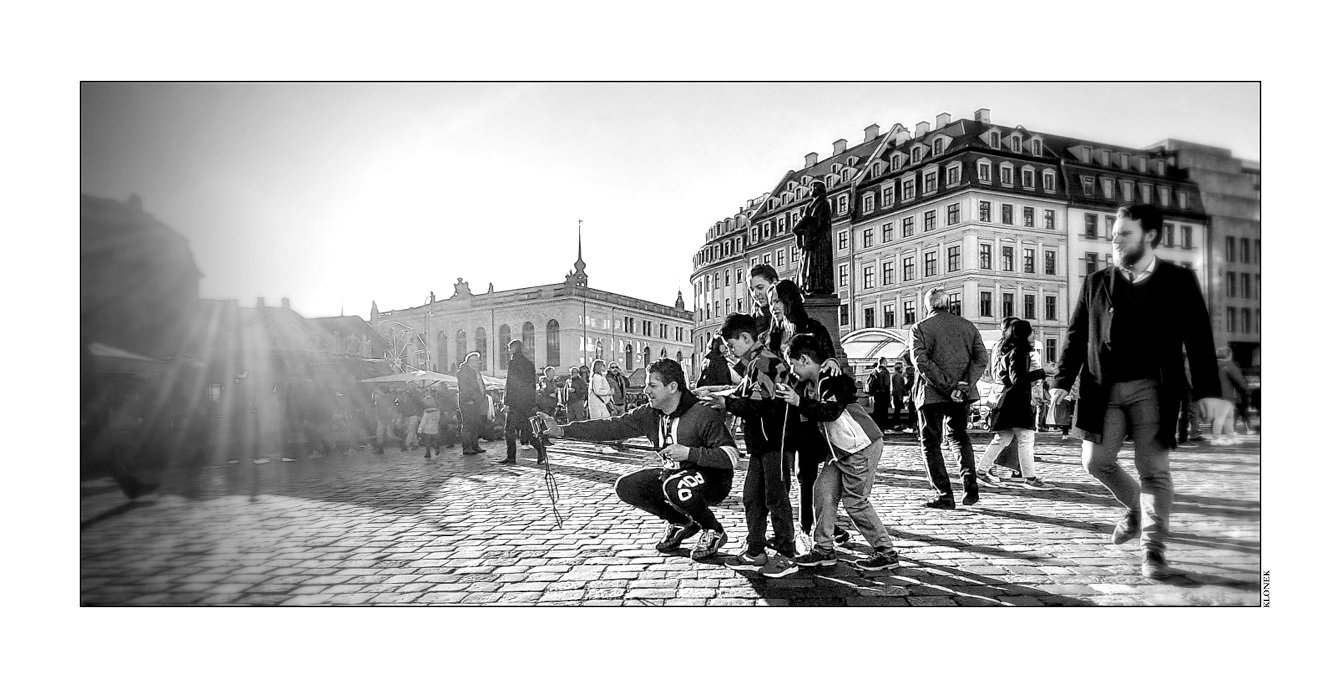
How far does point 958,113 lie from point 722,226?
1.69 m

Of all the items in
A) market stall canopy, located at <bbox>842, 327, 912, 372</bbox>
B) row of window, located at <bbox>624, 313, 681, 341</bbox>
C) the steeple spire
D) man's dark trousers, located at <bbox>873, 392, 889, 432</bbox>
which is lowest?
man's dark trousers, located at <bbox>873, 392, 889, 432</bbox>

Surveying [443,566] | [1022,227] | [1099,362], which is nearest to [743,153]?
[1022,227]

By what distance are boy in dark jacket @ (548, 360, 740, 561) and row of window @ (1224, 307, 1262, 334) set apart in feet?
10.2

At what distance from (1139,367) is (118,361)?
5.91 m

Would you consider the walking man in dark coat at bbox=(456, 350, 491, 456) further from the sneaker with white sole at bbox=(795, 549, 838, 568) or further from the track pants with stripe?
the sneaker with white sole at bbox=(795, 549, 838, 568)

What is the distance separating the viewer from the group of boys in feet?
12.3

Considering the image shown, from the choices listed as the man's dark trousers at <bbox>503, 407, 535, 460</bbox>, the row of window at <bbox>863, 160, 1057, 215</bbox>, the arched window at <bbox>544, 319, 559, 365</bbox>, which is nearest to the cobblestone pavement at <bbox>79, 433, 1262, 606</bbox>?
the man's dark trousers at <bbox>503, 407, 535, 460</bbox>

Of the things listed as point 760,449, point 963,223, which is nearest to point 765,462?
point 760,449

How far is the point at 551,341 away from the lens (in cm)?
492

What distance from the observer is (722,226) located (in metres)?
5.05

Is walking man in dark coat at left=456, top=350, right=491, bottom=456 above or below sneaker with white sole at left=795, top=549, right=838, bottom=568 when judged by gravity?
above

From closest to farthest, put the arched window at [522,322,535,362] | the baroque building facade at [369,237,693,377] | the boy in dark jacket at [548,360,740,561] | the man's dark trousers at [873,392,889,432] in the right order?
the boy in dark jacket at [548,360,740,561] → the baroque building facade at [369,237,693,377] → the arched window at [522,322,535,362] → the man's dark trousers at [873,392,889,432]

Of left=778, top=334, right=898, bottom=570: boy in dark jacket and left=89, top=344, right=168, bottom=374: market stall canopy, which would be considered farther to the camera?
left=89, top=344, right=168, bottom=374: market stall canopy
